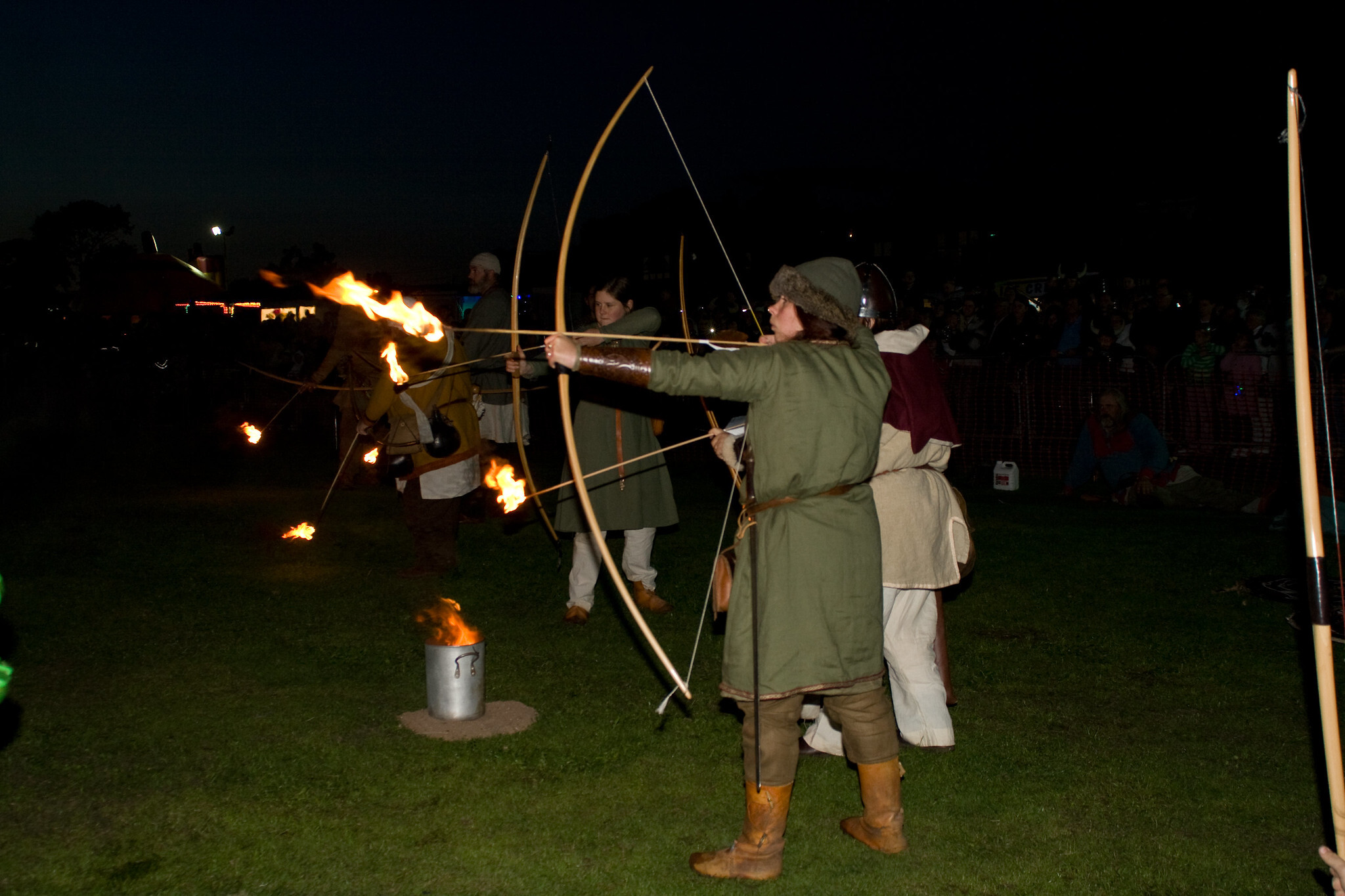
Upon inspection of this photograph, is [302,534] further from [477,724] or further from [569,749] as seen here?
[569,749]

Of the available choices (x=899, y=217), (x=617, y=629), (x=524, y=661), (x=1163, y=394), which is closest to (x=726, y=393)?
(x=524, y=661)

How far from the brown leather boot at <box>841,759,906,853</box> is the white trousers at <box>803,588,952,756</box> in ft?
2.53

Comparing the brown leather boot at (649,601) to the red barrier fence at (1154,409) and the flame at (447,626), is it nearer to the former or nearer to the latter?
the flame at (447,626)

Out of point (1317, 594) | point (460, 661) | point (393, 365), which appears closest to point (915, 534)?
point (1317, 594)

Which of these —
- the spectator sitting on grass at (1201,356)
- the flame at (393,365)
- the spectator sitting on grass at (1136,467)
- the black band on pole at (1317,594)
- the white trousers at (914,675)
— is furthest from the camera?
the spectator sitting on grass at (1201,356)

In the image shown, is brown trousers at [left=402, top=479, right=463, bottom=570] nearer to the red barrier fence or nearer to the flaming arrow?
the flaming arrow

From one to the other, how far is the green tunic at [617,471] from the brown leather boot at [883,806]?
291 centimetres

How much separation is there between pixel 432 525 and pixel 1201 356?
808 centimetres

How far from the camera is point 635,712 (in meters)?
4.93

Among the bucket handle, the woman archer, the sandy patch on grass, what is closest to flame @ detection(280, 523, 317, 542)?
the woman archer

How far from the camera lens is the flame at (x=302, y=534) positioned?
27.1ft

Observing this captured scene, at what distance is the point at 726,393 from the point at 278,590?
15.9 feet

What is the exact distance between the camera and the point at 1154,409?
11.4m

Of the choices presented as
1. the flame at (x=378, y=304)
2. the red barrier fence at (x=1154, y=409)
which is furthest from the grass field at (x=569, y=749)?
the red barrier fence at (x=1154, y=409)
